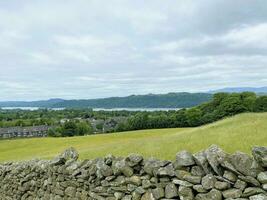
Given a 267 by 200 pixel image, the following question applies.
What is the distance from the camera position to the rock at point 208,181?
671 cm

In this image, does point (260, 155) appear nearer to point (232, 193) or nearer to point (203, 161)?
point (232, 193)

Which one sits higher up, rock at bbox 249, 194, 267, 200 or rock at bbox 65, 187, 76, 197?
rock at bbox 249, 194, 267, 200

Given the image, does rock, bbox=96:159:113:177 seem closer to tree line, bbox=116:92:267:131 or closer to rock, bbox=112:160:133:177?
rock, bbox=112:160:133:177

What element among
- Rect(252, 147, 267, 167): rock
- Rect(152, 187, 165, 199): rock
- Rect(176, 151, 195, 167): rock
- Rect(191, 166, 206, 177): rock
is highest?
Rect(252, 147, 267, 167): rock

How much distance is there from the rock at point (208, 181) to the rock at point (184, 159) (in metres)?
0.44

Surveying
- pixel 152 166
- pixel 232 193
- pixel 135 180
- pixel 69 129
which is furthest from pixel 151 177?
pixel 69 129

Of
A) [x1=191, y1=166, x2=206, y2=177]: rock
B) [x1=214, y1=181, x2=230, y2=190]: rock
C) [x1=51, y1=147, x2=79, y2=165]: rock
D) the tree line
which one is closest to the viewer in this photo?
[x1=214, y1=181, x2=230, y2=190]: rock

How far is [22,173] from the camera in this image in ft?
42.3

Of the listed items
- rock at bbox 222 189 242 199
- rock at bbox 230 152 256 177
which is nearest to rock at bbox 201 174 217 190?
rock at bbox 222 189 242 199

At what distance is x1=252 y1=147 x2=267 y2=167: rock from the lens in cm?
602

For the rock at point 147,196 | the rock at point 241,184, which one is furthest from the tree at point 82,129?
the rock at point 241,184

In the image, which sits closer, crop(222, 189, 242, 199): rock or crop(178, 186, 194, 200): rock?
crop(222, 189, 242, 199): rock

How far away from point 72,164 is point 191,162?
14.0 feet

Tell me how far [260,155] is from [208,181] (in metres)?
1.10
